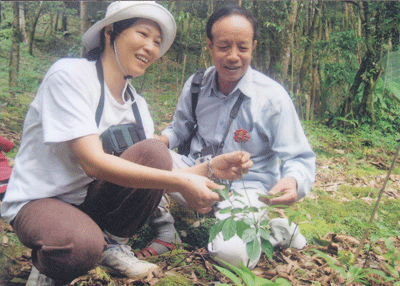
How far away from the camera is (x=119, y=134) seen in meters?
1.47

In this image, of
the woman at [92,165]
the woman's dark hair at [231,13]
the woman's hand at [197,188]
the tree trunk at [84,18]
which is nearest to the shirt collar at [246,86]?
the woman's dark hair at [231,13]

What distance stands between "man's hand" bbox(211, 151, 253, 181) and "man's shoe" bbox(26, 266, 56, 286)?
824mm

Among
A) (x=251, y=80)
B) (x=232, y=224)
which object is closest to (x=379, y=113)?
(x=251, y=80)

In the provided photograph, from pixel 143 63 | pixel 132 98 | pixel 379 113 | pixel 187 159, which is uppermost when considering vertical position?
pixel 143 63

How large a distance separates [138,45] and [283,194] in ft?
2.91

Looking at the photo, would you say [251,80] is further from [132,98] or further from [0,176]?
[0,176]

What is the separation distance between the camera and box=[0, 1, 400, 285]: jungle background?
1422mm

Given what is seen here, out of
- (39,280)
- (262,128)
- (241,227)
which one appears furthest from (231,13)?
(39,280)

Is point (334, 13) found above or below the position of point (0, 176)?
above

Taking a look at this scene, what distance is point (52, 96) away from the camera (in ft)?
4.06

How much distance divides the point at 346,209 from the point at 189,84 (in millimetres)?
1487

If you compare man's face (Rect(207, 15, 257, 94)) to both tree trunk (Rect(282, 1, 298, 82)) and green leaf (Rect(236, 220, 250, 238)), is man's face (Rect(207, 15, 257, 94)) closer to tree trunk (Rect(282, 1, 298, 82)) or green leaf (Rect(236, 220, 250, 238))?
green leaf (Rect(236, 220, 250, 238))

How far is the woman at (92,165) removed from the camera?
1.21 m

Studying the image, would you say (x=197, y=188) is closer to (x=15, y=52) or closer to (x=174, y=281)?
(x=174, y=281)
